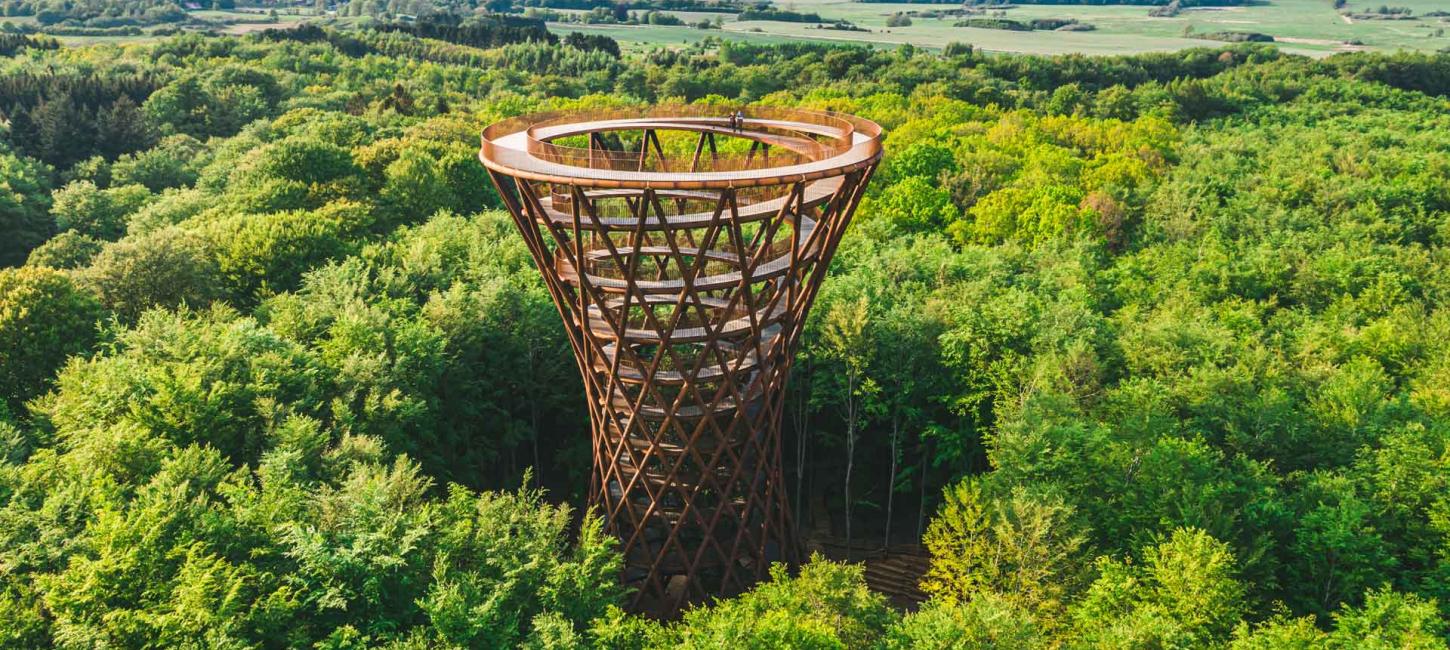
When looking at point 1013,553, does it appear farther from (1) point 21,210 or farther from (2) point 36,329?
(1) point 21,210

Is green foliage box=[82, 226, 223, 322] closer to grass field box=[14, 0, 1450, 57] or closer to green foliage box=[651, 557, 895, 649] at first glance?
green foliage box=[651, 557, 895, 649]

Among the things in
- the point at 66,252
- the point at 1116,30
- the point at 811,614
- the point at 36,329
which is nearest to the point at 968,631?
the point at 811,614

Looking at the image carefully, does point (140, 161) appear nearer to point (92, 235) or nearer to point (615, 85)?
point (92, 235)

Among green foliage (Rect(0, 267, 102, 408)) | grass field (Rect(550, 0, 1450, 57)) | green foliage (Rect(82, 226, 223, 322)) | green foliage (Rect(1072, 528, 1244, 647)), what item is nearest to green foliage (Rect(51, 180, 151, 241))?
green foliage (Rect(82, 226, 223, 322))

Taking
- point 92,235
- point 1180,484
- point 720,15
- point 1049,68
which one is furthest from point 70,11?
point 1180,484

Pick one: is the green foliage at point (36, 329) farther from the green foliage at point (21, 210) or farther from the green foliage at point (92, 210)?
the green foliage at point (21, 210)

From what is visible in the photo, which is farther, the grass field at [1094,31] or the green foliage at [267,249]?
the grass field at [1094,31]

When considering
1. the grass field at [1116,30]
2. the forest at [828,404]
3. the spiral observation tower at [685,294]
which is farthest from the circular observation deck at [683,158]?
the grass field at [1116,30]
